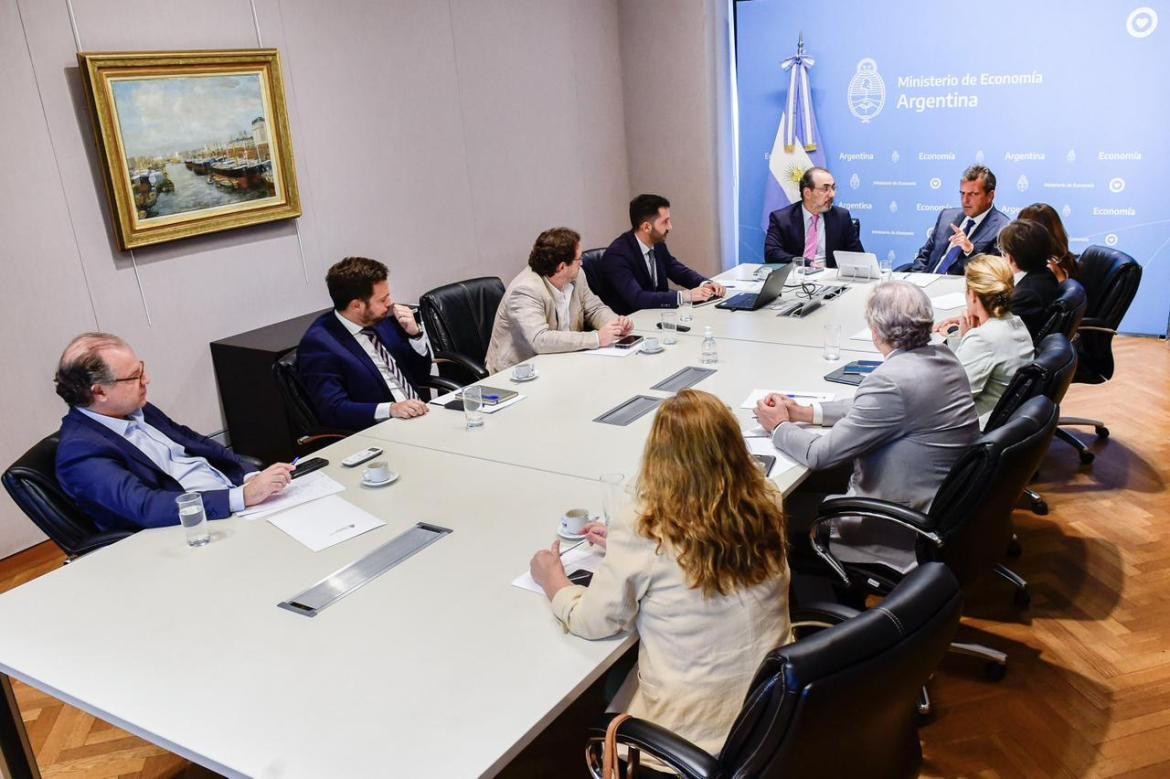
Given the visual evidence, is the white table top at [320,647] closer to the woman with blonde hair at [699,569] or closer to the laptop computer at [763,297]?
the woman with blonde hair at [699,569]

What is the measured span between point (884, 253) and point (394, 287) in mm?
3902

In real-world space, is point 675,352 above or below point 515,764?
above

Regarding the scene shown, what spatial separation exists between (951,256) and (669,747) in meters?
4.75

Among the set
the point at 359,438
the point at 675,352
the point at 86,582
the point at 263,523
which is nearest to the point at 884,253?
the point at 675,352

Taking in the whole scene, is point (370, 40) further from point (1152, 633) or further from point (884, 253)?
point (1152, 633)

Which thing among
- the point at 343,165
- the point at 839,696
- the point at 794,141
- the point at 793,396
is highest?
the point at 343,165

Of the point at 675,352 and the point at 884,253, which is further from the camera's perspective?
the point at 884,253

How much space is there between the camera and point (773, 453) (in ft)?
9.79

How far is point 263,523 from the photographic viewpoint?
107 inches

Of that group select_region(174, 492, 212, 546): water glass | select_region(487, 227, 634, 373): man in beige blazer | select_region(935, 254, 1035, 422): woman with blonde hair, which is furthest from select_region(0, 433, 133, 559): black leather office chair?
select_region(935, 254, 1035, 422): woman with blonde hair

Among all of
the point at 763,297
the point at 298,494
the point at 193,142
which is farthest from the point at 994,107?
the point at 298,494

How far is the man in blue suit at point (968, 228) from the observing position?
5.44 m

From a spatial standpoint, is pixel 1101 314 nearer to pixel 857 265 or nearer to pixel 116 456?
pixel 857 265

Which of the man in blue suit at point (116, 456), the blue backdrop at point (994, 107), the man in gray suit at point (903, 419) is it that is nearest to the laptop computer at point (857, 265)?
the blue backdrop at point (994, 107)
